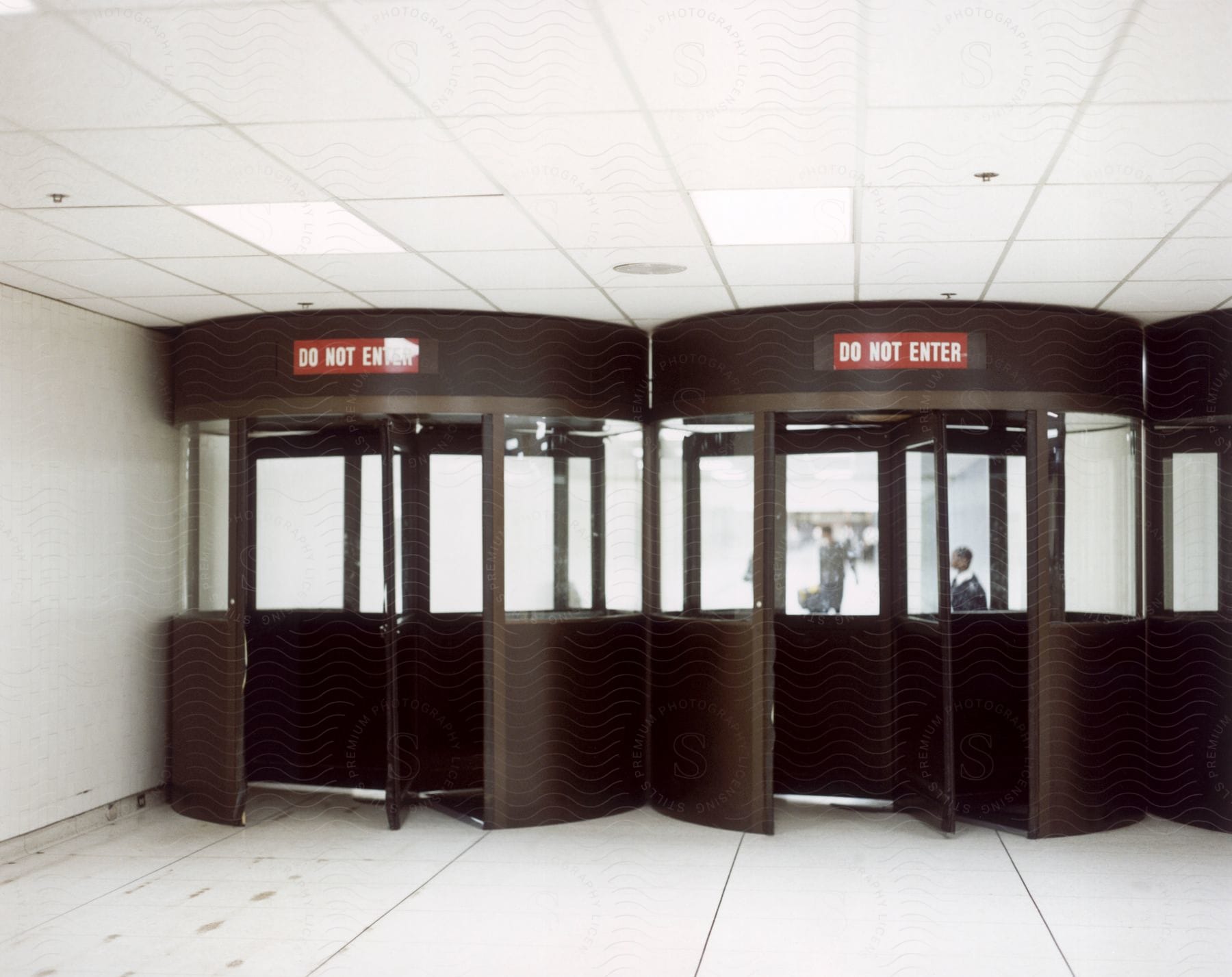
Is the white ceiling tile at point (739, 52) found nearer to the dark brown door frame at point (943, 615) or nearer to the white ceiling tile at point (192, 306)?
the dark brown door frame at point (943, 615)

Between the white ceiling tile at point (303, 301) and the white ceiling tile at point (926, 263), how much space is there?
8.65 feet

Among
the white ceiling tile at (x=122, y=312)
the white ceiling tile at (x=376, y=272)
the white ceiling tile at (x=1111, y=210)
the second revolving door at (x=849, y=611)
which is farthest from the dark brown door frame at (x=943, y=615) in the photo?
the white ceiling tile at (x=122, y=312)

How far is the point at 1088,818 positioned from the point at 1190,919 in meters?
1.56

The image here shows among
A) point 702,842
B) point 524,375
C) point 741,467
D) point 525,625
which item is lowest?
point 702,842

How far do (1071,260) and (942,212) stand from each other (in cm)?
111

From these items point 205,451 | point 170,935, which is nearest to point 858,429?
point 205,451

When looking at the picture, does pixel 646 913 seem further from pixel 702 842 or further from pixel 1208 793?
pixel 1208 793

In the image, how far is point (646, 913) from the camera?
4.96 meters

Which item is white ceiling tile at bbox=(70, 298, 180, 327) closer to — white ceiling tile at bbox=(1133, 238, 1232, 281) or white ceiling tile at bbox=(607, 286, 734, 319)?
white ceiling tile at bbox=(607, 286, 734, 319)

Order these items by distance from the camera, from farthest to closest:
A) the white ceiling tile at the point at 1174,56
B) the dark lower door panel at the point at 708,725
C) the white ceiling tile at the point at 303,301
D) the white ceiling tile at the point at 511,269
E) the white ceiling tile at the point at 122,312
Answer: the dark lower door panel at the point at 708,725
the white ceiling tile at the point at 122,312
the white ceiling tile at the point at 303,301
the white ceiling tile at the point at 511,269
the white ceiling tile at the point at 1174,56

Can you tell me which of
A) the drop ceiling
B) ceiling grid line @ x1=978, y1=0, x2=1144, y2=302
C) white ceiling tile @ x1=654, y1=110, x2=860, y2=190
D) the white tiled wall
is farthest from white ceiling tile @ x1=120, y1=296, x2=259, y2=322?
ceiling grid line @ x1=978, y1=0, x2=1144, y2=302

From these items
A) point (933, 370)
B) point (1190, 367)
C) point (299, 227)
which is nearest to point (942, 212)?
point (933, 370)

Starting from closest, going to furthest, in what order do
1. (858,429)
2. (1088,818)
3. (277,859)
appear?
(277,859) < (1088,818) < (858,429)

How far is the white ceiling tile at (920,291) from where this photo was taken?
19.2 ft
